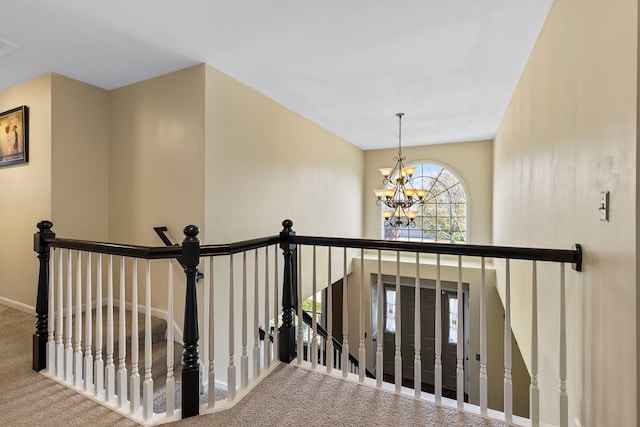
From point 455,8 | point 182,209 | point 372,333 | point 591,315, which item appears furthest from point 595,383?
point 372,333

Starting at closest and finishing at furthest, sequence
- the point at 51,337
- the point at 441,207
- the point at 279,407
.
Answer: the point at 279,407, the point at 51,337, the point at 441,207

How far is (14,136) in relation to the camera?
315cm

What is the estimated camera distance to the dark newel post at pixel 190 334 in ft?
5.22

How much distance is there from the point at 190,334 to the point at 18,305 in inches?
113

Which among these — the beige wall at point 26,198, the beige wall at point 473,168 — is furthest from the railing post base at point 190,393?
the beige wall at point 473,168

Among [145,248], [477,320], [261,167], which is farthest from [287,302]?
[477,320]

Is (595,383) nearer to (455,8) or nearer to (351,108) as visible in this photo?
(455,8)

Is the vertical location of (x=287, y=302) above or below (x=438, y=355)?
above

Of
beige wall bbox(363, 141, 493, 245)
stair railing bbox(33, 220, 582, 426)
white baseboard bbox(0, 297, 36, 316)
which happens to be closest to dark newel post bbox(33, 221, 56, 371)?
stair railing bbox(33, 220, 582, 426)

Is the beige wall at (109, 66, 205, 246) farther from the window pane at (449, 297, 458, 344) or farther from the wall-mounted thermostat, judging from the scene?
the window pane at (449, 297, 458, 344)

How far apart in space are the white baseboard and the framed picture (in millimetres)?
1429

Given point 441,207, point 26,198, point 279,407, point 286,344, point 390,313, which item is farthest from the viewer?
point 390,313


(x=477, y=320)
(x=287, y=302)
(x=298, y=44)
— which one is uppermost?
(x=298, y=44)

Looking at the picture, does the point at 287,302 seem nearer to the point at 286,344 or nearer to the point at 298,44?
the point at 286,344
